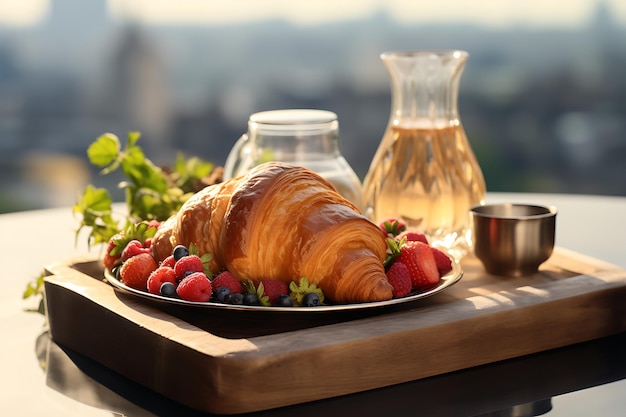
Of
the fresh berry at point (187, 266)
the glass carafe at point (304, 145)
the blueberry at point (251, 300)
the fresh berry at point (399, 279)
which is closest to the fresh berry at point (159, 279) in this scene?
the fresh berry at point (187, 266)

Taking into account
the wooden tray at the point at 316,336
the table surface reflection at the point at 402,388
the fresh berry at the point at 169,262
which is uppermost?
the fresh berry at the point at 169,262

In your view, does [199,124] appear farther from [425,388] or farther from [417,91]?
[425,388]

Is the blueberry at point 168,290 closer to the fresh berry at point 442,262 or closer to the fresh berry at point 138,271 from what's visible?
the fresh berry at point 138,271

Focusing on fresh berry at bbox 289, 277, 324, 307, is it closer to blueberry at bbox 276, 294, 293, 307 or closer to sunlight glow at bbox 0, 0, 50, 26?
blueberry at bbox 276, 294, 293, 307

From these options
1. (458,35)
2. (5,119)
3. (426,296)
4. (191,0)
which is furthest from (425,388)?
(5,119)

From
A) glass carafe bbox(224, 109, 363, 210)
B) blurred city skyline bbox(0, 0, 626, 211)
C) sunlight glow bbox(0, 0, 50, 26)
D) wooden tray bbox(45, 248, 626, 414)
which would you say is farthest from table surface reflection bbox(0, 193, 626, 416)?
sunlight glow bbox(0, 0, 50, 26)

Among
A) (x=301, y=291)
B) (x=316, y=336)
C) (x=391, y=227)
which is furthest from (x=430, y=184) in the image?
(x=316, y=336)

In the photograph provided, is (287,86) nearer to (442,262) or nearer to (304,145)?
(304,145)
